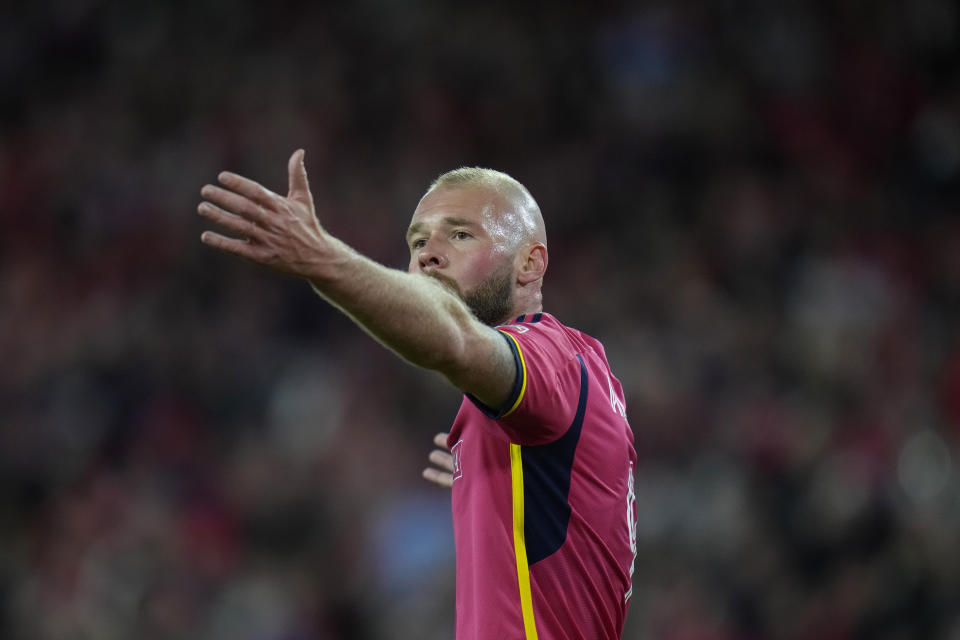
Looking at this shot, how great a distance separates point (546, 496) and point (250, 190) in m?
1.16

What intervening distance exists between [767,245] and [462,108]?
10.9 feet

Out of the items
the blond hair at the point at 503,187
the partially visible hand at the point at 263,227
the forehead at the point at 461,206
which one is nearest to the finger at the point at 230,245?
the partially visible hand at the point at 263,227

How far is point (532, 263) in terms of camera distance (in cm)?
354

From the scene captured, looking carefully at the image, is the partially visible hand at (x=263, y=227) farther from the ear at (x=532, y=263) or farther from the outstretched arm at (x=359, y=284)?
the ear at (x=532, y=263)

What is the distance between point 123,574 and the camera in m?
7.45

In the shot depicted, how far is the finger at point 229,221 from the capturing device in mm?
2350

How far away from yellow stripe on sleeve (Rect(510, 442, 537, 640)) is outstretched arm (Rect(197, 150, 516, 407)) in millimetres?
279

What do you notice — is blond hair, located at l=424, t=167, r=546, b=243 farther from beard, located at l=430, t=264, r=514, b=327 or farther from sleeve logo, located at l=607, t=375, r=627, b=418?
sleeve logo, located at l=607, t=375, r=627, b=418

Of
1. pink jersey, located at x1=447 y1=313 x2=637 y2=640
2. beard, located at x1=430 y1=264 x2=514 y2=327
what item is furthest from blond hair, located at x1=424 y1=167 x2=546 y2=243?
pink jersey, located at x1=447 y1=313 x2=637 y2=640

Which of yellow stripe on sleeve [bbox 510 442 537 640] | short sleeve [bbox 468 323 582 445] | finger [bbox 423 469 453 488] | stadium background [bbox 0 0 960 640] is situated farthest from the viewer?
stadium background [bbox 0 0 960 640]

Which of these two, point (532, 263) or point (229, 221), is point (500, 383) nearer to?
point (229, 221)

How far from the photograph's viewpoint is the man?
8.16 feet

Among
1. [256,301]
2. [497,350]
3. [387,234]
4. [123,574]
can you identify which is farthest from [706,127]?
[497,350]

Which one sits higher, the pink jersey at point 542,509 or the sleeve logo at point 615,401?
the sleeve logo at point 615,401
